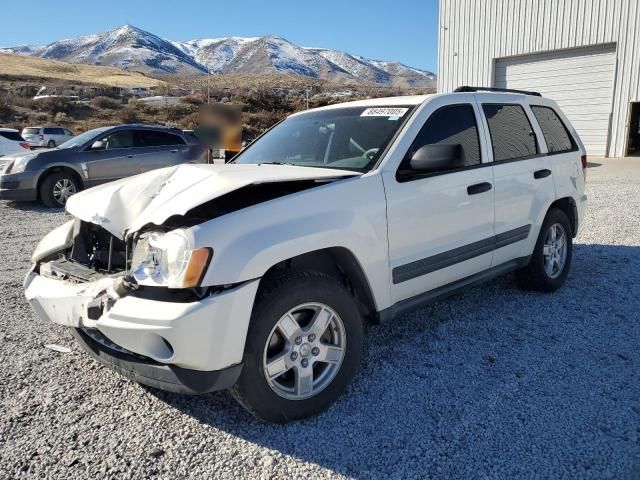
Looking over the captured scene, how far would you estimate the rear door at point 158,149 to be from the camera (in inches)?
418

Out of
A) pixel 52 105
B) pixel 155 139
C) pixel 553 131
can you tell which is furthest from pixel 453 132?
pixel 52 105

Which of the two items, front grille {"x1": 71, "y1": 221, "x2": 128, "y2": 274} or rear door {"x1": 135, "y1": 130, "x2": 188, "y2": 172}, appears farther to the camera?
rear door {"x1": 135, "y1": 130, "x2": 188, "y2": 172}

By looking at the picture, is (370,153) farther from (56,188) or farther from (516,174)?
(56,188)

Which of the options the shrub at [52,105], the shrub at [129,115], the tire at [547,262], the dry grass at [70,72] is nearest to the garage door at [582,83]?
the tire at [547,262]

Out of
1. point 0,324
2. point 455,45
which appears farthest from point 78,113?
point 0,324

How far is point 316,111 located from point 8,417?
9.79 feet

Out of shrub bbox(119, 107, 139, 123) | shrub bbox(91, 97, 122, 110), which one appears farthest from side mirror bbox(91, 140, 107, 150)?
shrub bbox(91, 97, 122, 110)

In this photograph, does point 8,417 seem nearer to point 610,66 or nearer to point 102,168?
point 102,168

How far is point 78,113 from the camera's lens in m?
41.1

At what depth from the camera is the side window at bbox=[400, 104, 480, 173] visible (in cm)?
354

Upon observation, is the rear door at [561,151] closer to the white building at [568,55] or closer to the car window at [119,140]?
the car window at [119,140]

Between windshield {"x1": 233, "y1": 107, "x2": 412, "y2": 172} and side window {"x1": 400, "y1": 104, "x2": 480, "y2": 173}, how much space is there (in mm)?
180

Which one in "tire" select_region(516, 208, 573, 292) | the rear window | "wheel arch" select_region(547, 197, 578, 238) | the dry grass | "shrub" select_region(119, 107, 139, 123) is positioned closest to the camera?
"tire" select_region(516, 208, 573, 292)

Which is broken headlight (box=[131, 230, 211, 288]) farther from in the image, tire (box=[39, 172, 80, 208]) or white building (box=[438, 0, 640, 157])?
white building (box=[438, 0, 640, 157])
